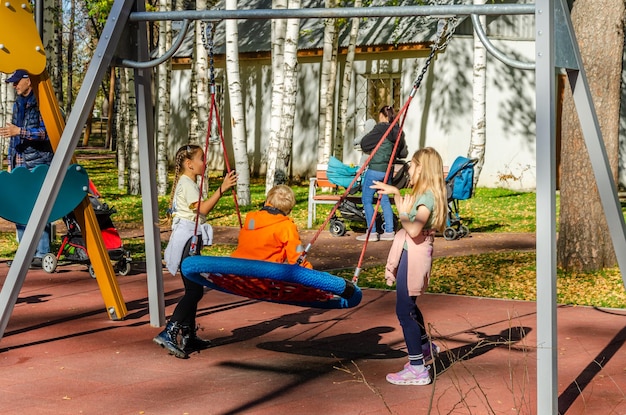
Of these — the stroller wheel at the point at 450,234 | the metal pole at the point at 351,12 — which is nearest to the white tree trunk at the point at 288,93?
the stroller wheel at the point at 450,234

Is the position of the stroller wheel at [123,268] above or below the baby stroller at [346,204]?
below

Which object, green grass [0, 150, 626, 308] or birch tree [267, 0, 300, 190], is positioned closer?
green grass [0, 150, 626, 308]

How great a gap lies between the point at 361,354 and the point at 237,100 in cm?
1177

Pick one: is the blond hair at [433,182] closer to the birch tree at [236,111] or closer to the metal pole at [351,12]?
the metal pole at [351,12]

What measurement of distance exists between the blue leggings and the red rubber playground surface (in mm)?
245

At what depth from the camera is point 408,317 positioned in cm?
688

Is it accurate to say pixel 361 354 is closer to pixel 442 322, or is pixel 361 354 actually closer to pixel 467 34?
pixel 442 322

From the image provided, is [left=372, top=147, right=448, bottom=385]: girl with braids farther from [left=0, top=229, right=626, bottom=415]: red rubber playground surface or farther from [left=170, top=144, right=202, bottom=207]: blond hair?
→ [left=170, top=144, right=202, bottom=207]: blond hair

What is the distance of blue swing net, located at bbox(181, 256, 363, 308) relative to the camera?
630cm

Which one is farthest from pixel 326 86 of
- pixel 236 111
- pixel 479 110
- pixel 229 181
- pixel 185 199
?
pixel 229 181

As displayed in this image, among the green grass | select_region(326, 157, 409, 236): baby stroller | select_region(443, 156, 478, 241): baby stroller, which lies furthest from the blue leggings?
select_region(326, 157, 409, 236): baby stroller

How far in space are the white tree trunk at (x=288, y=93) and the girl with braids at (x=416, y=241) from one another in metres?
11.7

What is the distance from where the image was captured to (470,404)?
244 inches

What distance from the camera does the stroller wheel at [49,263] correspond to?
11359 millimetres
